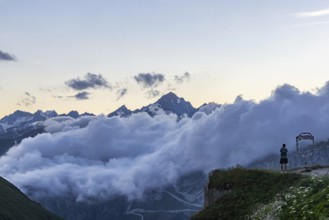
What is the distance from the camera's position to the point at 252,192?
36.4 metres

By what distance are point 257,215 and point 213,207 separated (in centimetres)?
698

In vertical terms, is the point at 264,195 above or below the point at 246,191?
below

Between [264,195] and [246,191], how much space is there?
2875 millimetres

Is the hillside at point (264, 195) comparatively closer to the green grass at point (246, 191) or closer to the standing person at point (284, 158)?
the green grass at point (246, 191)

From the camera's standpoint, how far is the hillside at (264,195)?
26.2 metres

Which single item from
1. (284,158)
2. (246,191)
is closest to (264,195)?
(246,191)

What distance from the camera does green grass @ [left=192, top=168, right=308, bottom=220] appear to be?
111 feet

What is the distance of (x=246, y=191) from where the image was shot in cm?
3731

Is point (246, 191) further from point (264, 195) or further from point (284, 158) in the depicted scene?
point (284, 158)

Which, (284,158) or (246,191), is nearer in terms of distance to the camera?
(246,191)

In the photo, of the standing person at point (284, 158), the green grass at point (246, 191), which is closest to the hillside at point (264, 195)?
the green grass at point (246, 191)

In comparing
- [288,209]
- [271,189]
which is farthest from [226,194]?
[288,209]

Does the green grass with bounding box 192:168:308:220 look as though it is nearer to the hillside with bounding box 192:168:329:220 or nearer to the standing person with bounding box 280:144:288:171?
the hillside with bounding box 192:168:329:220

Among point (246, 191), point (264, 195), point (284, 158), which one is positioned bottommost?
point (264, 195)
